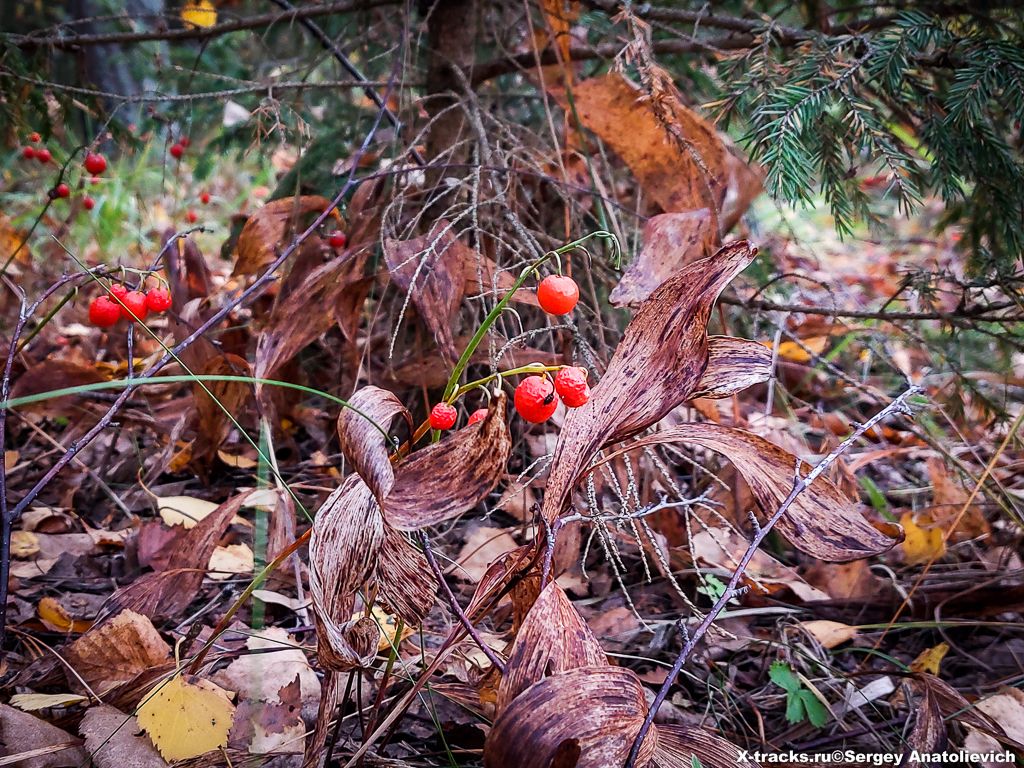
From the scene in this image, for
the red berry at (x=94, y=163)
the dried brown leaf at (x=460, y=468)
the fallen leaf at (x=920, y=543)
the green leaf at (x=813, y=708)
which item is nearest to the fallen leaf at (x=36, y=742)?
the dried brown leaf at (x=460, y=468)

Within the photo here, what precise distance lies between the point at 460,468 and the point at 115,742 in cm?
49

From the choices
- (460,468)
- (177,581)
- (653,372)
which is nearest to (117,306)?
(177,581)

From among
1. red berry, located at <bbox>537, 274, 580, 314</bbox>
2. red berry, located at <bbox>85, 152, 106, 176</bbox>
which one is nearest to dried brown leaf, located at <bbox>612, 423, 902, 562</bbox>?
red berry, located at <bbox>537, 274, 580, 314</bbox>

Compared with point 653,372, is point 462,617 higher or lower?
lower

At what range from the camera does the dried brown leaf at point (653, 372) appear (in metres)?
0.70

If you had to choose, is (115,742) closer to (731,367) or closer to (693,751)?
(693,751)

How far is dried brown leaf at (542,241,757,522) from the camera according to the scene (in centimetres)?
70

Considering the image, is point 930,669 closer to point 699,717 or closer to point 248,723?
point 699,717

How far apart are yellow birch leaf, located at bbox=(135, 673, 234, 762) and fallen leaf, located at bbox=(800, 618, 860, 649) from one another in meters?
0.79

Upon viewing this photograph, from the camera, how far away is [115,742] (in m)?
0.79

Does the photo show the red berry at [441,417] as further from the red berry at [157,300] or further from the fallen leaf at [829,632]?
the fallen leaf at [829,632]

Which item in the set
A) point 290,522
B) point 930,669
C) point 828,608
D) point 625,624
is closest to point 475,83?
point 290,522

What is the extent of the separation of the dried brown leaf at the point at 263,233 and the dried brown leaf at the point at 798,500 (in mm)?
832

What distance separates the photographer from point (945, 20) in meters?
1.32
